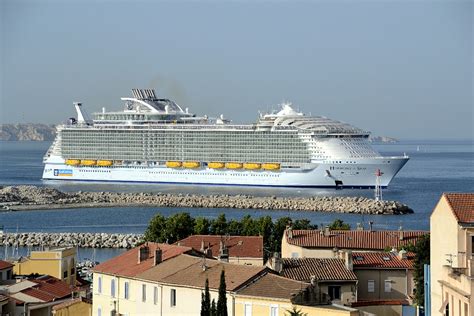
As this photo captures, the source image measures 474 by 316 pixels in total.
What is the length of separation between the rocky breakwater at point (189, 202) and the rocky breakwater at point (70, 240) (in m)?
20.4

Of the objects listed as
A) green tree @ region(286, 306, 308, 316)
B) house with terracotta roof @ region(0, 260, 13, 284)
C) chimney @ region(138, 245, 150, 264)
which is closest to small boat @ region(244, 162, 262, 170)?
house with terracotta roof @ region(0, 260, 13, 284)

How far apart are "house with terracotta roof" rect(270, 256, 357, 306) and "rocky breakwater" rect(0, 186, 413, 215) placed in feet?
148

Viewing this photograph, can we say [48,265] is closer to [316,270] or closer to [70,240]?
[316,270]

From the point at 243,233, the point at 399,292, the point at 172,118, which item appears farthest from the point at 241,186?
the point at 399,292

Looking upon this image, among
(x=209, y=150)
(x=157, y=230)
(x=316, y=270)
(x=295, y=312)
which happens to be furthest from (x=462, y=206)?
(x=209, y=150)

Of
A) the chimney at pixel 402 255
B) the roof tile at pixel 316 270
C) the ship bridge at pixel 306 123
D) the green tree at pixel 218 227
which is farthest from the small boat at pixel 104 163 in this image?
the roof tile at pixel 316 270

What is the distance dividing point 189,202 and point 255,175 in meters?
18.0

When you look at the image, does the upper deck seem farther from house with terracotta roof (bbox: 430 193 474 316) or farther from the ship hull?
house with terracotta roof (bbox: 430 193 474 316)

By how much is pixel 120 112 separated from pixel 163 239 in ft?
224

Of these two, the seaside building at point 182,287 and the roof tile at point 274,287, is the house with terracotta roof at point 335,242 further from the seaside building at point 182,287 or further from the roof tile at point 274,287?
the roof tile at point 274,287

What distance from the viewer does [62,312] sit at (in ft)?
62.6

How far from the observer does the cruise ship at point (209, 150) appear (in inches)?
3314

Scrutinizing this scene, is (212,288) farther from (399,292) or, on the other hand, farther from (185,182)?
(185,182)

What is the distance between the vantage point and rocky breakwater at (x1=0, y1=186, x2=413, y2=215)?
6500 centimetres
